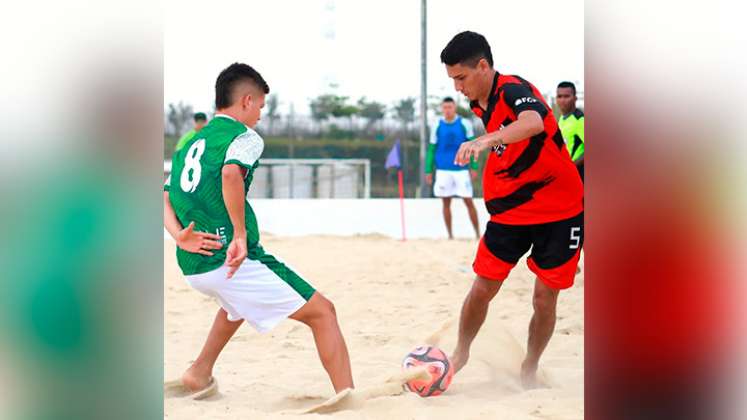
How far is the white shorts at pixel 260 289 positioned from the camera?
3.33 metres

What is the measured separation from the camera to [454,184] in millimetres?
10500

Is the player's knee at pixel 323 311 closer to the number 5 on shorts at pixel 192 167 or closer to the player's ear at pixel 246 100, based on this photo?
the number 5 on shorts at pixel 192 167

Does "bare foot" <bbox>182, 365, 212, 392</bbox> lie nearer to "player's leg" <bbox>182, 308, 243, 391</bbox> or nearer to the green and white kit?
"player's leg" <bbox>182, 308, 243, 391</bbox>

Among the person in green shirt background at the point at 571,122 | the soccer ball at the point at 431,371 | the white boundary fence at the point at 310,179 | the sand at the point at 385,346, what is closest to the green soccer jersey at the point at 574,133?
the person in green shirt background at the point at 571,122

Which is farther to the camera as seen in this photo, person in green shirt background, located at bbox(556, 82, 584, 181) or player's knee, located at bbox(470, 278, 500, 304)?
person in green shirt background, located at bbox(556, 82, 584, 181)

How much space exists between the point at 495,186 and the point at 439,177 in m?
6.74

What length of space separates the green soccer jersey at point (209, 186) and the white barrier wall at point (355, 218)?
8.15m

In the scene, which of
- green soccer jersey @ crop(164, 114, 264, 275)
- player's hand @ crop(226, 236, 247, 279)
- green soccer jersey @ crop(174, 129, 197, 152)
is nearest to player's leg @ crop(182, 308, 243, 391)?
green soccer jersey @ crop(164, 114, 264, 275)

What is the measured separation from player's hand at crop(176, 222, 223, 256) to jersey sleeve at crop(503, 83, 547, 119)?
1.30 m

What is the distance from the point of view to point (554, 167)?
375 cm

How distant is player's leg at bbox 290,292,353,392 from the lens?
3.38 meters

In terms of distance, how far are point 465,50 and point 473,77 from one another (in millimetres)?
119
